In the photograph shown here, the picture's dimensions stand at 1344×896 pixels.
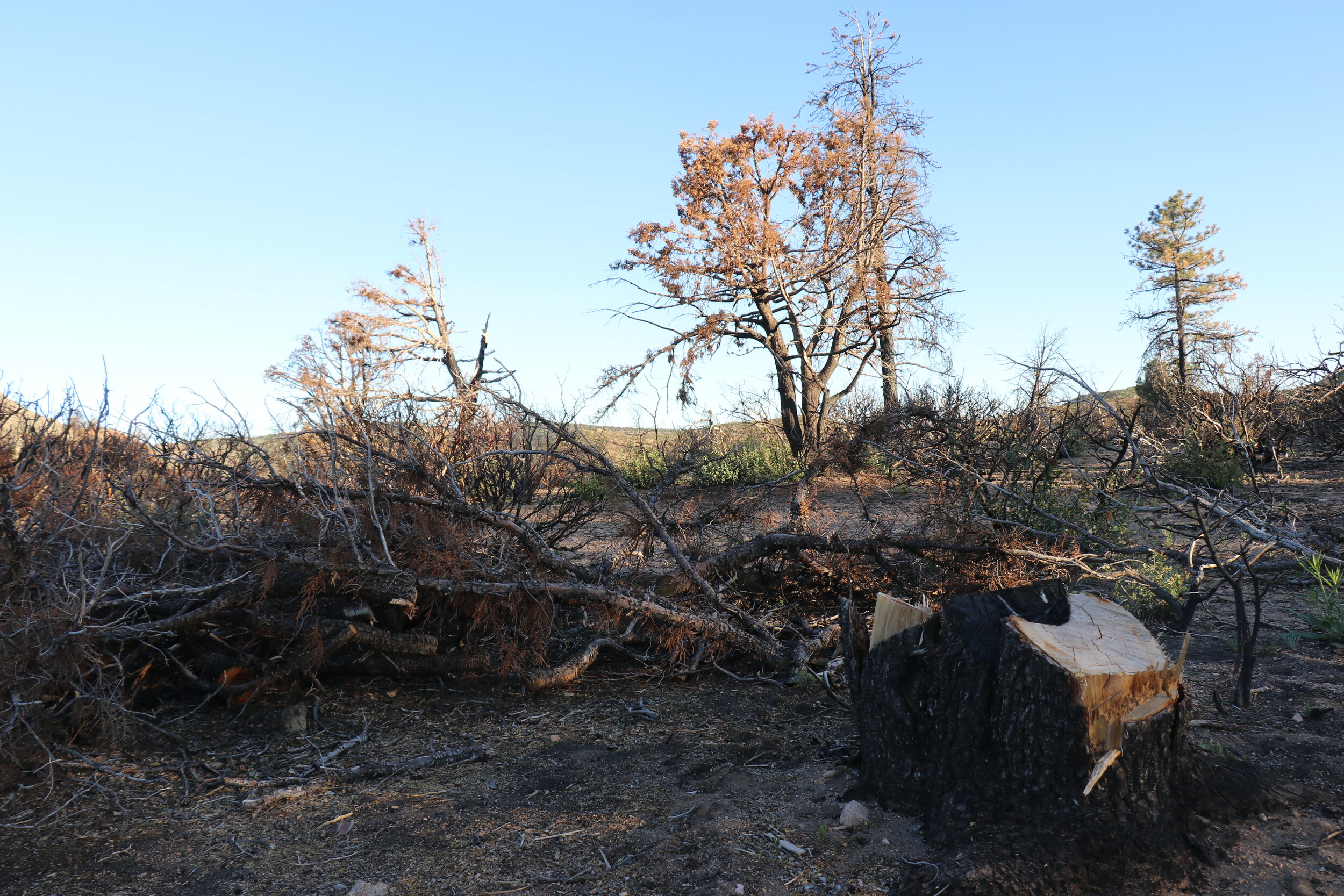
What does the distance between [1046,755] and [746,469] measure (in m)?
12.2

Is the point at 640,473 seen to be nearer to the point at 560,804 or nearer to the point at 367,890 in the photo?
the point at 560,804

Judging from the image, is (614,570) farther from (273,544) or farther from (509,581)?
(273,544)

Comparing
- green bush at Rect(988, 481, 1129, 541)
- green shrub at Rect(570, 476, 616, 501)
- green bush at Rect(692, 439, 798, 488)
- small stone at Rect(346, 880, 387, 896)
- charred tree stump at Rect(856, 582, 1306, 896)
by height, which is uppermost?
green bush at Rect(692, 439, 798, 488)

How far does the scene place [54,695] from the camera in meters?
4.12

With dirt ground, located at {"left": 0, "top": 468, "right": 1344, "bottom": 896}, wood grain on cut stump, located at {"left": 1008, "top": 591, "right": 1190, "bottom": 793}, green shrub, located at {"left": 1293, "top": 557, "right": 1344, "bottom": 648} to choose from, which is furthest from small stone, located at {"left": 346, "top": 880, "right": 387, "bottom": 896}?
green shrub, located at {"left": 1293, "top": 557, "right": 1344, "bottom": 648}

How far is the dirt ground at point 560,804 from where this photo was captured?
2816 mm

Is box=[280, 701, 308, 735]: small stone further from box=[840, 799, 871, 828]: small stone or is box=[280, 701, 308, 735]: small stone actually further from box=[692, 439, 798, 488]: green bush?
box=[692, 439, 798, 488]: green bush

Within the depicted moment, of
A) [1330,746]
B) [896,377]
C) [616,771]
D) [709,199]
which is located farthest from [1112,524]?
[709,199]

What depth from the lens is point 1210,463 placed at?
11031 millimetres

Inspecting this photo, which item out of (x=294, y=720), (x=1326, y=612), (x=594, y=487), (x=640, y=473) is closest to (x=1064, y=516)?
(x=1326, y=612)

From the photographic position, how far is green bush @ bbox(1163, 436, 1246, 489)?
35.7 feet

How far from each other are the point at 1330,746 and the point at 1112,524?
3.64 metres

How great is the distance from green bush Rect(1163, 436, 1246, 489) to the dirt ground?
668 cm

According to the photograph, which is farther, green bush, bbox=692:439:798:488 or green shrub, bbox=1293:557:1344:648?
green bush, bbox=692:439:798:488
